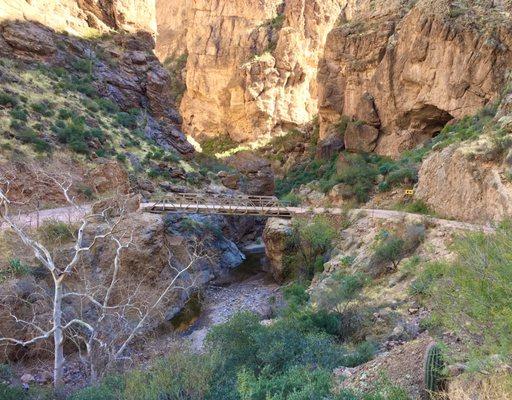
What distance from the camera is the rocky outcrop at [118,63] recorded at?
32844mm

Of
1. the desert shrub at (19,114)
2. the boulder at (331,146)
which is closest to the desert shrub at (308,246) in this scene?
the desert shrub at (19,114)

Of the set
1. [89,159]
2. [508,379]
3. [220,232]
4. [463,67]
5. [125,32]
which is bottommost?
[220,232]

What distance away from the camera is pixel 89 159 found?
89.5 ft

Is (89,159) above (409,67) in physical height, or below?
below

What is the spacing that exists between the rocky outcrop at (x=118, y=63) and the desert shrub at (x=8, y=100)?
6.18 meters

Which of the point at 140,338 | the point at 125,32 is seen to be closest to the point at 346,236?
the point at 140,338

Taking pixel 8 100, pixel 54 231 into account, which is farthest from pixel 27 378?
pixel 8 100

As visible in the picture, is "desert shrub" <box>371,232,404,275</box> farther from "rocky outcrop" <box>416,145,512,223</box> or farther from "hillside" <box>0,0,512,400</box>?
"rocky outcrop" <box>416,145,512,223</box>

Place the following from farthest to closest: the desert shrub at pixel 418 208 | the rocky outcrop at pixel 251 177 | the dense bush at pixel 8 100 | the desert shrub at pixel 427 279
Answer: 1. the rocky outcrop at pixel 251 177
2. the dense bush at pixel 8 100
3. the desert shrub at pixel 418 208
4. the desert shrub at pixel 427 279

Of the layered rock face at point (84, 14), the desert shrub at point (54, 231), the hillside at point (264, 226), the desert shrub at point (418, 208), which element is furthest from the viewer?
the layered rock face at point (84, 14)

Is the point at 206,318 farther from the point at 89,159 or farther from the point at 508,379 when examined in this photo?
the point at 508,379

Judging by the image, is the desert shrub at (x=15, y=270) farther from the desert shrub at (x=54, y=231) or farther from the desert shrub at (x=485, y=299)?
the desert shrub at (x=485, y=299)

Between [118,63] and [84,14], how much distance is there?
5738 millimetres

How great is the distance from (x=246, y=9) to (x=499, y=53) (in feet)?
166
